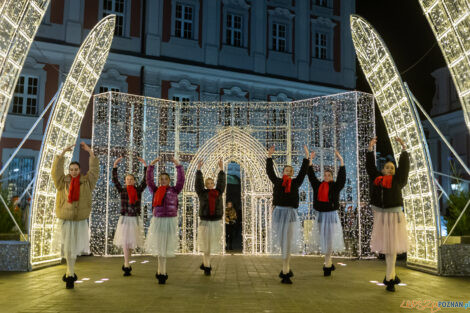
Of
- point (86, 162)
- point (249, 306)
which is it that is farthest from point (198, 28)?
point (249, 306)

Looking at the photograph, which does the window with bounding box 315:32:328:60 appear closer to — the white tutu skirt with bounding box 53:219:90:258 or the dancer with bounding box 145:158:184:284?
the dancer with bounding box 145:158:184:284

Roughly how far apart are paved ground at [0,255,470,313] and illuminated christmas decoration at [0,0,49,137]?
2649 mm

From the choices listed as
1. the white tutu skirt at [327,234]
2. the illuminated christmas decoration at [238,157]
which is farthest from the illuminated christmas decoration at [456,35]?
the illuminated christmas decoration at [238,157]

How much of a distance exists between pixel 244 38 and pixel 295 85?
11.3 ft

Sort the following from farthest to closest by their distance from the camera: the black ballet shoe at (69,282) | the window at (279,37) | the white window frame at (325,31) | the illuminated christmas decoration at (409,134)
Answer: the white window frame at (325,31) → the window at (279,37) → the illuminated christmas decoration at (409,134) → the black ballet shoe at (69,282)

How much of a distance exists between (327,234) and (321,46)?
18.7 meters

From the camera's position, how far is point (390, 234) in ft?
22.5

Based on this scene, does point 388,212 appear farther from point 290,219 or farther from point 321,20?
point 321,20

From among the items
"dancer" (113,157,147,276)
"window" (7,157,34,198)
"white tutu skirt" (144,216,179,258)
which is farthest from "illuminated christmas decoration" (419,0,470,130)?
"window" (7,157,34,198)

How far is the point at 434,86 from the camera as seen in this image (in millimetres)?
35094

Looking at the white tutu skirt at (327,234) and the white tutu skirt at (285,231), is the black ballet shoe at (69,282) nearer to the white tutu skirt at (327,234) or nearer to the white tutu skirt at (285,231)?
the white tutu skirt at (285,231)

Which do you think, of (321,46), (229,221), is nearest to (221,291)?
(229,221)

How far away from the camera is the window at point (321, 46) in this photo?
2536 cm

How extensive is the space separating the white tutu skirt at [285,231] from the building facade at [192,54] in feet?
44.4
